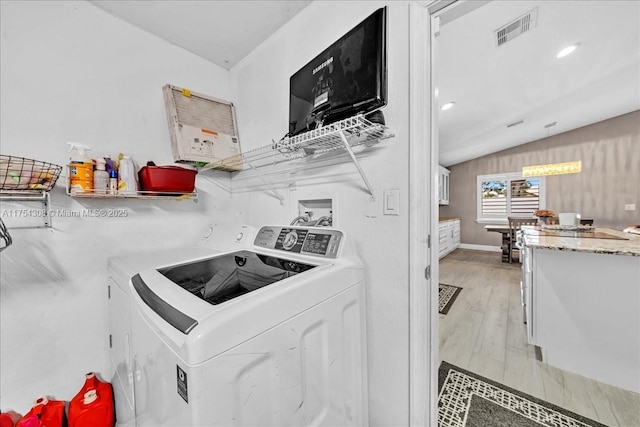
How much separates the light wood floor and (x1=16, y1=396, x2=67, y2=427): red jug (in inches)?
92.0

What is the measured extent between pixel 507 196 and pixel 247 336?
732cm

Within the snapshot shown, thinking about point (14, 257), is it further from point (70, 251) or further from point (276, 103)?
point (276, 103)

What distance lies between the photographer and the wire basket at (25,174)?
102 centimetres

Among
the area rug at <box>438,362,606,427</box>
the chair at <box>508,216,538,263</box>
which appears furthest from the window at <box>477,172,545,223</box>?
the area rug at <box>438,362,606,427</box>

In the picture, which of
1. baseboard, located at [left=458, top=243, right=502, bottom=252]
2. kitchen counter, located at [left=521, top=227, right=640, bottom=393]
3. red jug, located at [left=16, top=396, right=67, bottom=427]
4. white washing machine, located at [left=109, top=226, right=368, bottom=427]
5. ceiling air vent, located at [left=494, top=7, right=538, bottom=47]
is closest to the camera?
white washing machine, located at [left=109, top=226, right=368, bottom=427]

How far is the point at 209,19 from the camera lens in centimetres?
145

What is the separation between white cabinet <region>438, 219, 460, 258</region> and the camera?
4973 mm

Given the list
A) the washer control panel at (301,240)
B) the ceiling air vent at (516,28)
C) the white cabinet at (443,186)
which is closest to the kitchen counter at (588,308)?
the ceiling air vent at (516,28)

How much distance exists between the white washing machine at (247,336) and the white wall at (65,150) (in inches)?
9.2

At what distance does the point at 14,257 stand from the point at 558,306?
3377 millimetres

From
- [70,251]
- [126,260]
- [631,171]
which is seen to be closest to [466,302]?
[126,260]

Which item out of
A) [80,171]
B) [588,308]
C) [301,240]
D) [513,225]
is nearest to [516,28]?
[588,308]

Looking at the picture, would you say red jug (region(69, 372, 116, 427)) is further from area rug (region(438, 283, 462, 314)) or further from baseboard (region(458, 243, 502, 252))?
baseboard (region(458, 243, 502, 252))

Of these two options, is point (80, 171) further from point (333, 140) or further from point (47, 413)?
point (333, 140)
